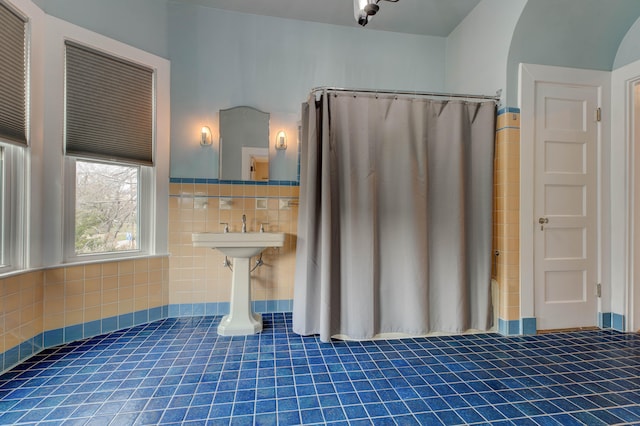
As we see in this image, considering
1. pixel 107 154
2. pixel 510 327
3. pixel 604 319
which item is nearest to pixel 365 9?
pixel 107 154

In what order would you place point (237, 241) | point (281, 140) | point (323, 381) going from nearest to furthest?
point (323, 381) → point (237, 241) → point (281, 140)

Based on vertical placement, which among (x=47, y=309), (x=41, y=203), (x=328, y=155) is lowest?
(x=47, y=309)

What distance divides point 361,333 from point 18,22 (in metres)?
3.11

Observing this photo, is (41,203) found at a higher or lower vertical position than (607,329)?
higher

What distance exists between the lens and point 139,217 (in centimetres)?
261

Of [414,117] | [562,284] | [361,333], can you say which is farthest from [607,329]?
[414,117]

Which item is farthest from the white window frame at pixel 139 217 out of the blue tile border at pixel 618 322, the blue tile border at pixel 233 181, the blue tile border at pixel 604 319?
the blue tile border at pixel 618 322

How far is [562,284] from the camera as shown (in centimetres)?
250

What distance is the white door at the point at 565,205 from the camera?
8.05 ft

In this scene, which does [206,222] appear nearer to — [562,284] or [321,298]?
[321,298]

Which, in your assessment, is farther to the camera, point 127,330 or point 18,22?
point 127,330

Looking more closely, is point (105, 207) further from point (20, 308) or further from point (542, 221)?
point (542, 221)

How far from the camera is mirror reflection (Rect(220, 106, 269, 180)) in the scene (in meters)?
2.83

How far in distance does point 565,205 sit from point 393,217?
1490mm
